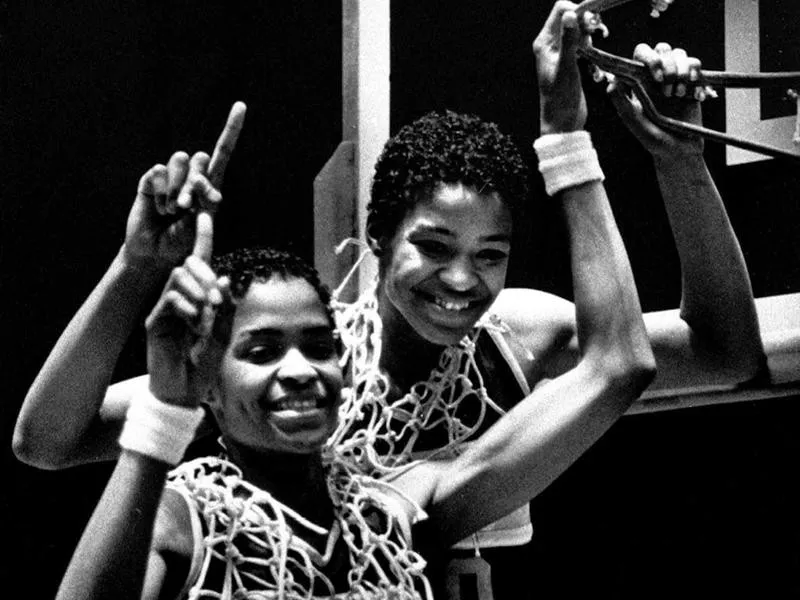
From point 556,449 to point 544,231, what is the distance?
0.73 meters

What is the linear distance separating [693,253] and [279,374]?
60cm

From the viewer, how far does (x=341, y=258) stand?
8.55 ft

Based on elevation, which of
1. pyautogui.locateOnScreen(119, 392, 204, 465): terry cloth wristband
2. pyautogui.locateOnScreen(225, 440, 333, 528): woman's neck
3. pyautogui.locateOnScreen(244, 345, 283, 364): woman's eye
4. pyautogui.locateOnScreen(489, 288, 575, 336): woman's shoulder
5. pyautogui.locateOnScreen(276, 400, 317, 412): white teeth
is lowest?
pyautogui.locateOnScreen(225, 440, 333, 528): woman's neck

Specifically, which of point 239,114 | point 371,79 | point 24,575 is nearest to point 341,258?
point 371,79

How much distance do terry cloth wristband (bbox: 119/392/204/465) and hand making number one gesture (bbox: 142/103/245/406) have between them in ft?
0.04

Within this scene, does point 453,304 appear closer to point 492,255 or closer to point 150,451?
point 492,255

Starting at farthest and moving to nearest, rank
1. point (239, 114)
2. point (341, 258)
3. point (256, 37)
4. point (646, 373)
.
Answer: point (256, 37), point (341, 258), point (646, 373), point (239, 114)

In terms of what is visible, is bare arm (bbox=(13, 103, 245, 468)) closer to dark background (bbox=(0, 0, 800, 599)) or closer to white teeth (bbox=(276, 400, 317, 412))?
white teeth (bbox=(276, 400, 317, 412))

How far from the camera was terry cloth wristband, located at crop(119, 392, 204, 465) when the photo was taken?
1475mm

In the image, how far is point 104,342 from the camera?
1.79 m

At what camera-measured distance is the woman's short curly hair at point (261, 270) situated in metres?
1.78

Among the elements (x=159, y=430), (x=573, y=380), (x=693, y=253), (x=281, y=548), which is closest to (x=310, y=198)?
(x=693, y=253)

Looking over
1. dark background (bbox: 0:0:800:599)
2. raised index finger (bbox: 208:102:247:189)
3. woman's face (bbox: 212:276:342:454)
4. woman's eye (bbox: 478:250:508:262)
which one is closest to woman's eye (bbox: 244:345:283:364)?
woman's face (bbox: 212:276:342:454)

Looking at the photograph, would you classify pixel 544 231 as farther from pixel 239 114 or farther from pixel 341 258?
pixel 239 114
